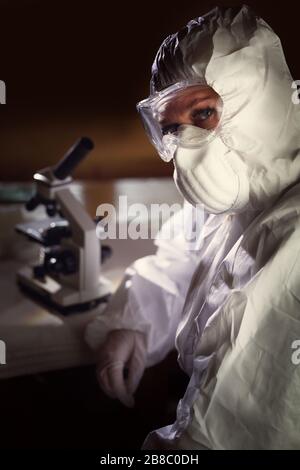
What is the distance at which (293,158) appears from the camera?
104cm

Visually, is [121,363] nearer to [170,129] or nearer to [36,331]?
[36,331]

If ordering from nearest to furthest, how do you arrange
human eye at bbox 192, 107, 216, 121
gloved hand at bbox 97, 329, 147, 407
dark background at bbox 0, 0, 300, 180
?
1. human eye at bbox 192, 107, 216, 121
2. gloved hand at bbox 97, 329, 147, 407
3. dark background at bbox 0, 0, 300, 180

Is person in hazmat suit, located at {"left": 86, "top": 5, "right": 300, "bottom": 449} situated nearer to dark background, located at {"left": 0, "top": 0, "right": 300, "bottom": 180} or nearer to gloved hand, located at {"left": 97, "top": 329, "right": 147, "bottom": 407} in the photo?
gloved hand, located at {"left": 97, "top": 329, "right": 147, "bottom": 407}

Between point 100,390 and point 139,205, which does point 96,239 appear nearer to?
point 100,390

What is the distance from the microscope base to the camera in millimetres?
1527

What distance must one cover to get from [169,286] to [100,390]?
32 centimetres

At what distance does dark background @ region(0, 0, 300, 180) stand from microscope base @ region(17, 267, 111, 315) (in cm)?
81

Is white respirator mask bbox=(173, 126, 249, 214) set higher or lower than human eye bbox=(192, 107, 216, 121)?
lower

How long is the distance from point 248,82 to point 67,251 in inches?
28.3

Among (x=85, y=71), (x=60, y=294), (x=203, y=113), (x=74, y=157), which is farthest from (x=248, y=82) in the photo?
(x=85, y=71)

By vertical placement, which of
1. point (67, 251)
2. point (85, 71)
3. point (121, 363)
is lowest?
point (121, 363)

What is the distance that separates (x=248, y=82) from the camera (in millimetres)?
981

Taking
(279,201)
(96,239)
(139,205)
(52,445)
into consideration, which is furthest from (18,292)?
(279,201)

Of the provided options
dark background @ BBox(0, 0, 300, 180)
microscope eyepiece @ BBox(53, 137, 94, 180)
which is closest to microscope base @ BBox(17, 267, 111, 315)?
microscope eyepiece @ BBox(53, 137, 94, 180)
